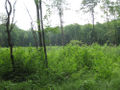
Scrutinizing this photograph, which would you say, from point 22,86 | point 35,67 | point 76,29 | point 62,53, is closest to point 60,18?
point 62,53

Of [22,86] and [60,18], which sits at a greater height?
[60,18]

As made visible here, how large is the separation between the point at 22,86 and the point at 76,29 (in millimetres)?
53506

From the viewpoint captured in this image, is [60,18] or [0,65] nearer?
[0,65]

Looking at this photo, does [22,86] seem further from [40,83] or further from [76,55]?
[76,55]

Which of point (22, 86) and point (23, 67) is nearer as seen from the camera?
point (22, 86)

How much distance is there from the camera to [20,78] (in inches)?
189

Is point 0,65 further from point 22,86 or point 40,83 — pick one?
point 40,83

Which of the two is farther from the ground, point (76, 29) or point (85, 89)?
point (76, 29)

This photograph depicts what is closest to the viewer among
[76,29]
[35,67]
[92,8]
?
[35,67]

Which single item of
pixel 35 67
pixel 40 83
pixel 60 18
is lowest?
pixel 40 83

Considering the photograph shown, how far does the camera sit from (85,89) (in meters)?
3.36

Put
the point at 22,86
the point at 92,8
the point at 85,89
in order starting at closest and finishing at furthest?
1. the point at 85,89
2. the point at 22,86
3. the point at 92,8

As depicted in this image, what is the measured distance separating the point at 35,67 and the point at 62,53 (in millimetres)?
3469

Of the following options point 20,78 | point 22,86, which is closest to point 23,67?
point 20,78
